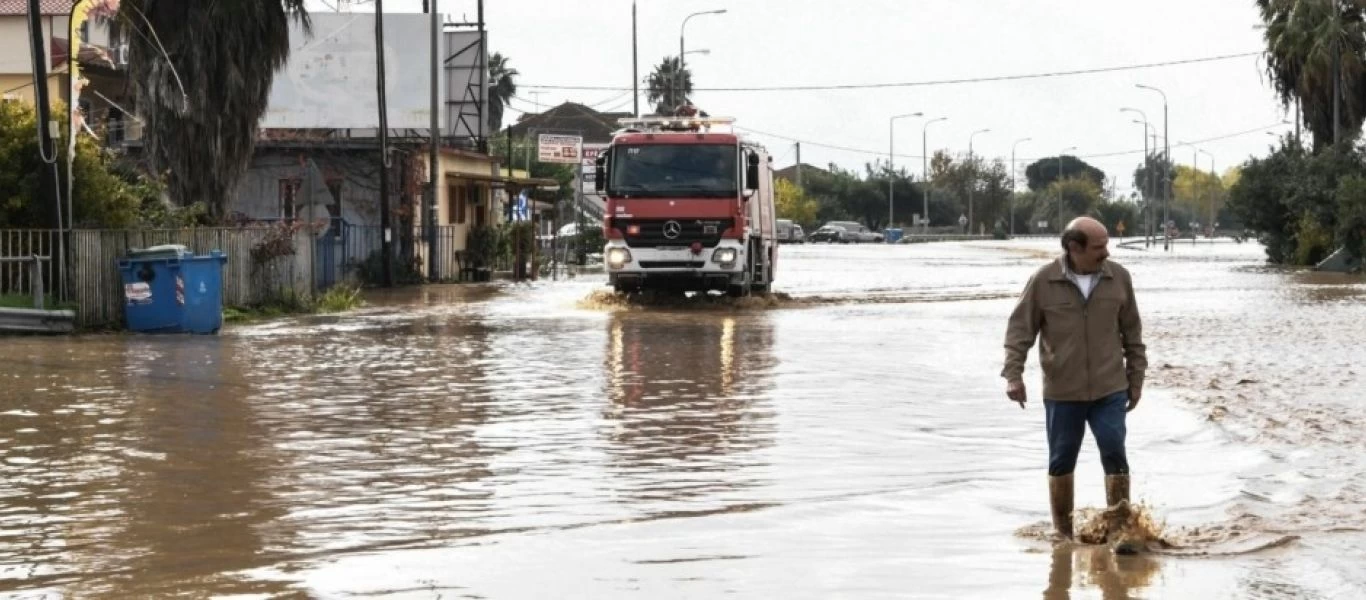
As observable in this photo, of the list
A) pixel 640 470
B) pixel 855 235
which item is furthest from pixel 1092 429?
pixel 855 235

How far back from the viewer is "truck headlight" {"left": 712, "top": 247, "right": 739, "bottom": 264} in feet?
105

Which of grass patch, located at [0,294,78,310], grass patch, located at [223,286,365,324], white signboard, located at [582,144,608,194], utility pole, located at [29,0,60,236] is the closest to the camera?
utility pole, located at [29,0,60,236]

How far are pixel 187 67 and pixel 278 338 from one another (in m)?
9.86

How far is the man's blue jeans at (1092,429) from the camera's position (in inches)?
374

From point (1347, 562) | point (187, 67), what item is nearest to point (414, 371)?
point (1347, 562)

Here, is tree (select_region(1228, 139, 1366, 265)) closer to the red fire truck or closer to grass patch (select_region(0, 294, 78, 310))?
the red fire truck

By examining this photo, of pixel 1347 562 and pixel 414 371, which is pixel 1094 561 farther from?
pixel 414 371

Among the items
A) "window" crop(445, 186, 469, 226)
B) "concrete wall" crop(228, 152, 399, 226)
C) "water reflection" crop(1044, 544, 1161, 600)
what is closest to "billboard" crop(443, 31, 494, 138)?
"window" crop(445, 186, 469, 226)

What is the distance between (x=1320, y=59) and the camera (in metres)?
59.9

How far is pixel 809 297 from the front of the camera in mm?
37406

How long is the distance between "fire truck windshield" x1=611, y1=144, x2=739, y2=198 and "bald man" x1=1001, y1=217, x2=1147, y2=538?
22099 millimetres

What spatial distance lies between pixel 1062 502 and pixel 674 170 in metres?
22.5

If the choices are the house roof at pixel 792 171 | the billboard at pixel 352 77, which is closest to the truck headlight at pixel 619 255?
the billboard at pixel 352 77

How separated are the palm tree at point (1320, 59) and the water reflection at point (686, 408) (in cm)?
3769
